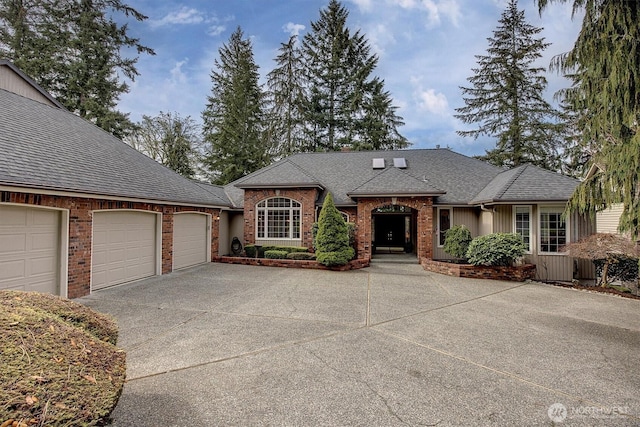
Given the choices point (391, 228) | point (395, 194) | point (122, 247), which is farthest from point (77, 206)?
point (391, 228)

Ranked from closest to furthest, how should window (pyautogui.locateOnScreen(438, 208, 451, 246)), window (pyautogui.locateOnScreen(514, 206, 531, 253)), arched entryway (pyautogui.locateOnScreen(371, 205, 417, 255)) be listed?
window (pyautogui.locateOnScreen(514, 206, 531, 253))
window (pyautogui.locateOnScreen(438, 208, 451, 246))
arched entryway (pyautogui.locateOnScreen(371, 205, 417, 255))

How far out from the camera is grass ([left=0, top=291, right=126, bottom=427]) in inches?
62.1

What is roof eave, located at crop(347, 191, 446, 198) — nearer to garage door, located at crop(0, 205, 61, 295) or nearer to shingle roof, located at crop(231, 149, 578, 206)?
shingle roof, located at crop(231, 149, 578, 206)

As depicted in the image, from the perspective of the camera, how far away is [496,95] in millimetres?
22672

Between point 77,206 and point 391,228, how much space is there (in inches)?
608

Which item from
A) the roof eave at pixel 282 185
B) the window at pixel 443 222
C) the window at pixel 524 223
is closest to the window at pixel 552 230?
the window at pixel 524 223

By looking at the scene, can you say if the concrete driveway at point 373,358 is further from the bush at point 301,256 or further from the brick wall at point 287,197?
the brick wall at point 287,197

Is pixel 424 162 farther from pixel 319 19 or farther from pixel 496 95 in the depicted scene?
pixel 319 19

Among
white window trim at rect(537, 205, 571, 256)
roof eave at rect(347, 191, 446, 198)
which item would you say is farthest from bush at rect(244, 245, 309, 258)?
white window trim at rect(537, 205, 571, 256)

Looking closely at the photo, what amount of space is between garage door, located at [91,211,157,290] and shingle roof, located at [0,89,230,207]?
0.78 meters

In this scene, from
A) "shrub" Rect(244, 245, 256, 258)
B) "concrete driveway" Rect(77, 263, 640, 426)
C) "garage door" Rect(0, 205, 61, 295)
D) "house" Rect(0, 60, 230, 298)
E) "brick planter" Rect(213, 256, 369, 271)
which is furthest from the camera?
"shrub" Rect(244, 245, 256, 258)

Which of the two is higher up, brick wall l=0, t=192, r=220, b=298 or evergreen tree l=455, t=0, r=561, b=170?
evergreen tree l=455, t=0, r=561, b=170

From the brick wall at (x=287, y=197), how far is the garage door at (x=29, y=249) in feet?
24.8

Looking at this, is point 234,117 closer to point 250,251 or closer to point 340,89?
point 340,89
